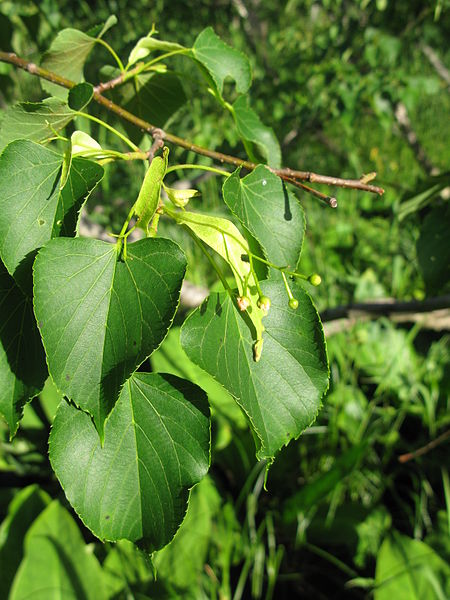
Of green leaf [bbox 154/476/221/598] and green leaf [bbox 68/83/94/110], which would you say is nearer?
green leaf [bbox 68/83/94/110]

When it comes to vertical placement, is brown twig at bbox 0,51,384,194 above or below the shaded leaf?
below

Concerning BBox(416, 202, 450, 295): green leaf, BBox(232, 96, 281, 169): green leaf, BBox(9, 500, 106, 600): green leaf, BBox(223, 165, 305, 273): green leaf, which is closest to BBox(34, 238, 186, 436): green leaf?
BBox(223, 165, 305, 273): green leaf

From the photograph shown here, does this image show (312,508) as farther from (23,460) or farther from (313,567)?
(23,460)

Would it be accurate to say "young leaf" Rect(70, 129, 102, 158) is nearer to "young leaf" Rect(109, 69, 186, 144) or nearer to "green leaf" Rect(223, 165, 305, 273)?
"green leaf" Rect(223, 165, 305, 273)

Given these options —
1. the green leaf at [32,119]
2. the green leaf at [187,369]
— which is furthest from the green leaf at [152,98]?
the green leaf at [187,369]

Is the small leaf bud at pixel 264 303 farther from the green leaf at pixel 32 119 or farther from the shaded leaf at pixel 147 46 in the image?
the shaded leaf at pixel 147 46

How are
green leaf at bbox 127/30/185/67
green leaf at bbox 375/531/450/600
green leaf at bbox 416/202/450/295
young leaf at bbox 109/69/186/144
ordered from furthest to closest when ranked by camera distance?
green leaf at bbox 375/531/450/600 < green leaf at bbox 416/202/450/295 < young leaf at bbox 109/69/186/144 < green leaf at bbox 127/30/185/67

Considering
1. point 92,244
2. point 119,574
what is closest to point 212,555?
point 119,574

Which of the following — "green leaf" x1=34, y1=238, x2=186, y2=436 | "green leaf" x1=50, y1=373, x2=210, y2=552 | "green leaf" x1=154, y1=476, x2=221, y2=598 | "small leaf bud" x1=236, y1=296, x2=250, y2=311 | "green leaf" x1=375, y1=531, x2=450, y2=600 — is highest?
"green leaf" x1=34, y1=238, x2=186, y2=436
